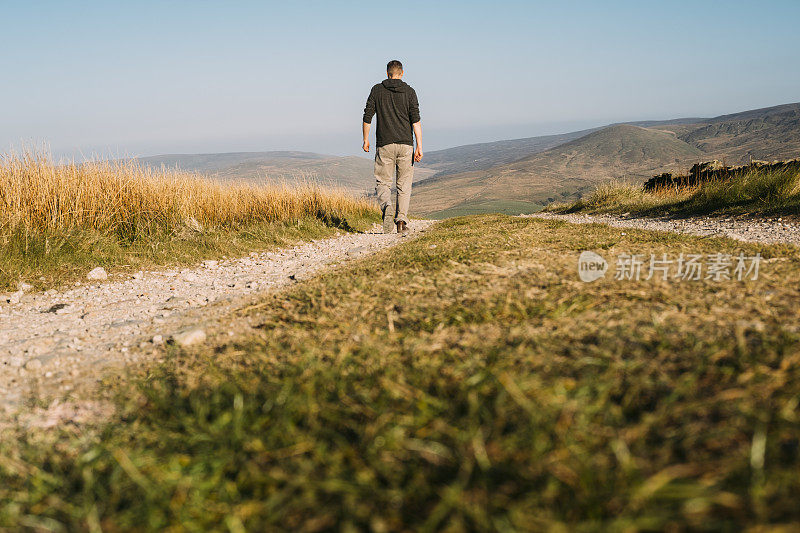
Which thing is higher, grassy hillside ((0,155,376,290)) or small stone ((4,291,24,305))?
grassy hillside ((0,155,376,290))

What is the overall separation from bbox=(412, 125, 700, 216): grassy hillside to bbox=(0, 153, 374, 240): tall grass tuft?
7584 cm

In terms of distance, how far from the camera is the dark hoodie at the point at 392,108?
788 centimetres

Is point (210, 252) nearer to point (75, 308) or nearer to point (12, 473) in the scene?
point (75, 308)

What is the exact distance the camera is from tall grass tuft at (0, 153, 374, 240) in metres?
5.12

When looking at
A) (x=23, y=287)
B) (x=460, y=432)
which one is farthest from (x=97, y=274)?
(x=460, y=432)

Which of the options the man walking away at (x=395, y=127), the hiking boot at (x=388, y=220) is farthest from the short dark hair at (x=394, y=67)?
the hiking boot at (x=388, y=220)

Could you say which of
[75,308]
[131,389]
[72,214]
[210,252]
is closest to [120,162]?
[72,214]

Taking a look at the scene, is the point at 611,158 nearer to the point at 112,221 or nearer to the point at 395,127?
the point at 395,127

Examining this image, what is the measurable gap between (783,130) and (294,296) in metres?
160

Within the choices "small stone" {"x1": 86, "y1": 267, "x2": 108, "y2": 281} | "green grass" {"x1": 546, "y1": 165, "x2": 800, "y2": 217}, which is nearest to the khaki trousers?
"small stone" {"x1": 86, "y1": 267, "x2": 108, "y2": 281}

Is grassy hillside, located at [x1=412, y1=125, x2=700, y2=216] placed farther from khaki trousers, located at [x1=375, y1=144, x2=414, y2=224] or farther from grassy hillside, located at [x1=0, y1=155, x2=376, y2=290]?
grassy hillside, located at [x1=0, y1=155, x2=376, y2=290]

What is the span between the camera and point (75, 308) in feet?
12.2

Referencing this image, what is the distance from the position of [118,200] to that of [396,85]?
15.6 feet

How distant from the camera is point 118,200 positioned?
6051 mm
